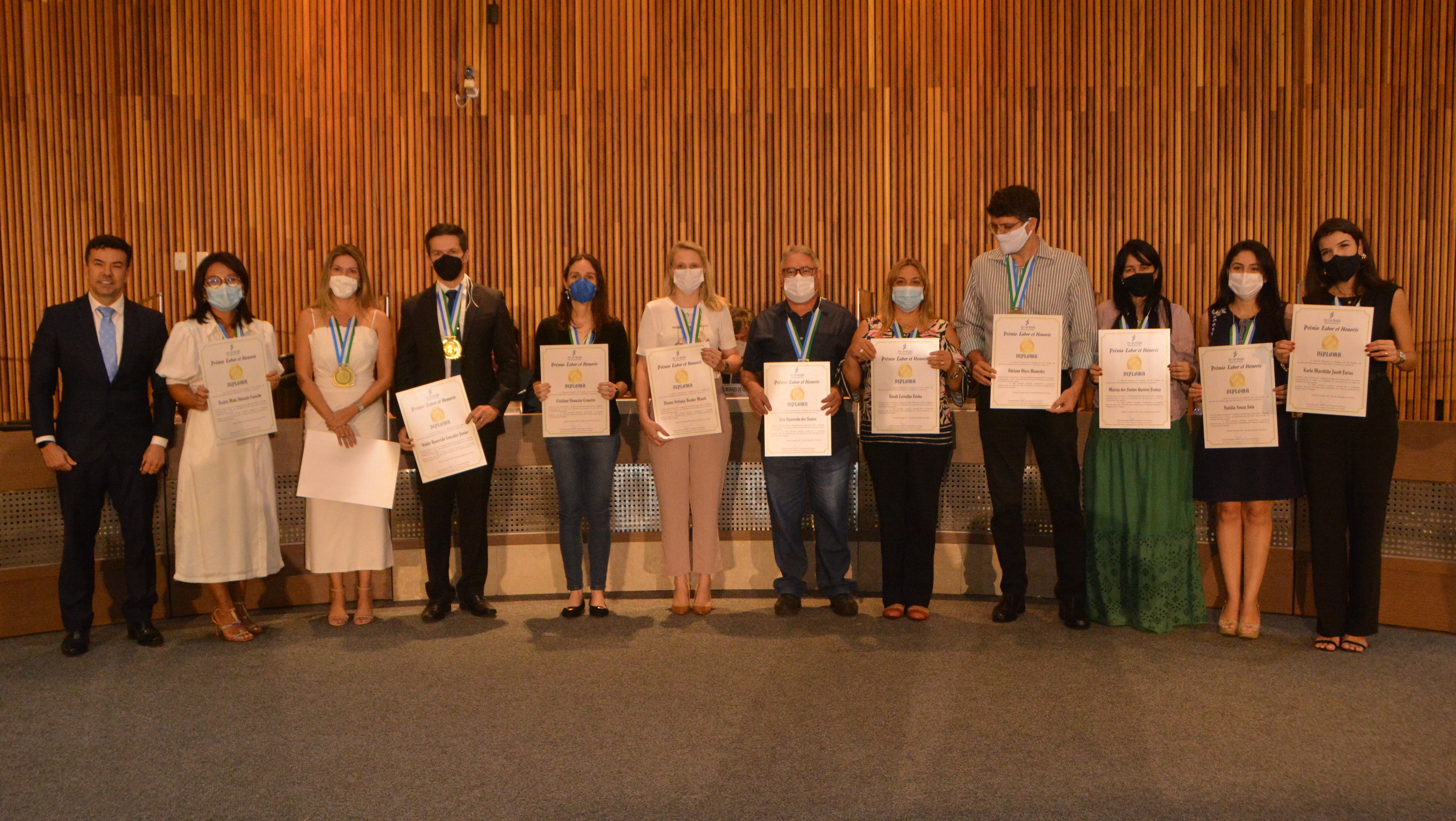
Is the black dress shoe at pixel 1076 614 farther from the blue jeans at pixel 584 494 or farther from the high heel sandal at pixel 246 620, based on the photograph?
the high heel sandal at pixel 246 620

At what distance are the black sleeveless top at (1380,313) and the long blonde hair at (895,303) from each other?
1.48 m

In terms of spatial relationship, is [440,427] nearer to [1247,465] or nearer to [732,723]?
[732,723]

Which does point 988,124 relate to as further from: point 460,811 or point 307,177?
point 460,811

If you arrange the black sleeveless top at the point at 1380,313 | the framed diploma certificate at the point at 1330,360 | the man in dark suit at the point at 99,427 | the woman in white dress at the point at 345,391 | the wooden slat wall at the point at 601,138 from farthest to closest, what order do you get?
the wooden slat wall at the point at 601,138, the woman in white dress at the point at 345,391, the man in dark suit at the point at 99,427, the black sleeveless top at the point at 1380,313, the framed diploma certificate at the point at 1330,360

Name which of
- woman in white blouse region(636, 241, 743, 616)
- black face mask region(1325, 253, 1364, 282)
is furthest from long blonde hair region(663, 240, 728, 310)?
black face mask region(1325, 253, 1364, 282)

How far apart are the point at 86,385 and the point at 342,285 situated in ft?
3.60

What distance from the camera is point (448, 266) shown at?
168 inches

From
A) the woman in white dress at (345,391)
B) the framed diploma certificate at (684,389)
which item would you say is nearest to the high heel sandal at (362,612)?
the woman in white dress at (345,391)

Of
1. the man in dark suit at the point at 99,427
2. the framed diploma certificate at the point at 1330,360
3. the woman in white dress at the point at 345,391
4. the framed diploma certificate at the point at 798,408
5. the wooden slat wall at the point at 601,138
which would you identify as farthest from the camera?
the wooden slat wall at the point at 601,138

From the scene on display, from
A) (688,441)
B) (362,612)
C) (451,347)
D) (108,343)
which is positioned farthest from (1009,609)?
(108,343)

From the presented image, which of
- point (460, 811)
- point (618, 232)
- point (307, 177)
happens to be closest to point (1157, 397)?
point (460, 811)

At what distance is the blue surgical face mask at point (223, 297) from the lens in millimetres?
4137

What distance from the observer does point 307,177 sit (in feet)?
22.0

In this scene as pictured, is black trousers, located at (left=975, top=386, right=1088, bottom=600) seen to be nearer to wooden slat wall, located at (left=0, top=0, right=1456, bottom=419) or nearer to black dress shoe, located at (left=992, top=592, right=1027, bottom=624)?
black dress shoe, located at (left=992, top=592, right=1027, bottom=624)
